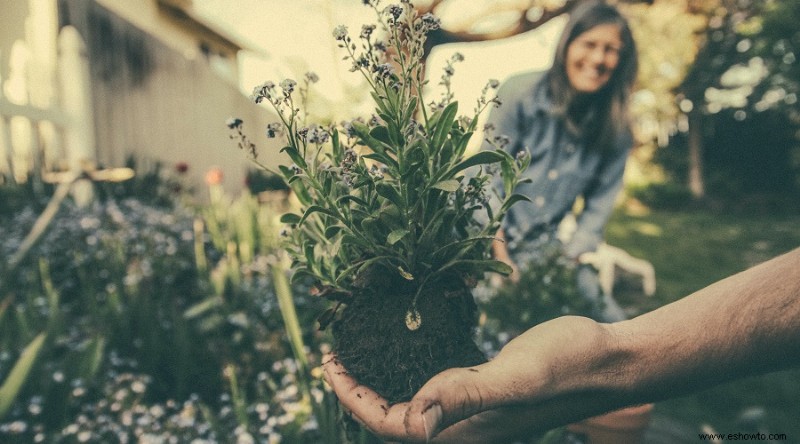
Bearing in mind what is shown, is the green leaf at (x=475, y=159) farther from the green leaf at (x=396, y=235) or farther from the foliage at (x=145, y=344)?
the foliage at (x=145, y=344)

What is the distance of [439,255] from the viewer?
103 centimetres

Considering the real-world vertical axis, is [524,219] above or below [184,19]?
below

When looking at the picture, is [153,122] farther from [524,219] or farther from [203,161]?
[524,219]

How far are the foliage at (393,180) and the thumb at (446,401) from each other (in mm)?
204

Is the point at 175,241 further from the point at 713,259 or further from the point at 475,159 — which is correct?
the point at 713,259

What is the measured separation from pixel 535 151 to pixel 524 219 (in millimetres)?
347

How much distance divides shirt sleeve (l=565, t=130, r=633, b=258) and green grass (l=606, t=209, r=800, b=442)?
100 cm

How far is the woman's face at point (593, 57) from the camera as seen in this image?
95.0 inches

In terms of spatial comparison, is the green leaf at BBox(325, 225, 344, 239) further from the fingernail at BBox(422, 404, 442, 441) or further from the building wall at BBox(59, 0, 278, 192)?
the building wall at BBox(59, 0, 278, 192)

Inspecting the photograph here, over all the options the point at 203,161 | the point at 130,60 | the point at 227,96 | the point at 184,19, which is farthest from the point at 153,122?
the point at 184,19

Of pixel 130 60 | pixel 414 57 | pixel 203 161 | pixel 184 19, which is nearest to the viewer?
pixel 414 57

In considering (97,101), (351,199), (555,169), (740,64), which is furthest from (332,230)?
(740,64)

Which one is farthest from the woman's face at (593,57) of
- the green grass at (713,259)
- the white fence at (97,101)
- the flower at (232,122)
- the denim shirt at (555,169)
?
the white fence at (97,101)

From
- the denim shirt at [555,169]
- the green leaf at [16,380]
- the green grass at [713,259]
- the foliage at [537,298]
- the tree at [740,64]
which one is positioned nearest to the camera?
the green leaf at [16,380]
